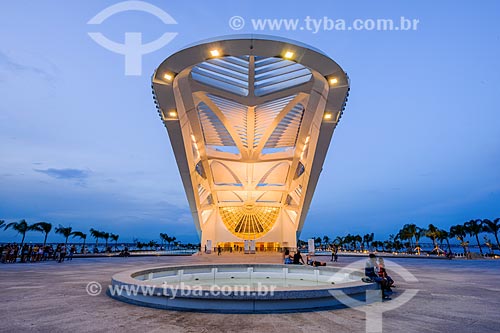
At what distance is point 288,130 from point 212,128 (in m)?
7.39

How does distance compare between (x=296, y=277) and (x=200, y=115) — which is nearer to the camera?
(x=296, y=277)

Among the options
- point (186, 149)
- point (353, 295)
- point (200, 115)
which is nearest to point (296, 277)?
point (353, 295)

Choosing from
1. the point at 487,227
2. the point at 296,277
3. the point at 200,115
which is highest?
the point at 200,115

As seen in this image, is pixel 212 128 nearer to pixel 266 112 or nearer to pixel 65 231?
pixel 266 112

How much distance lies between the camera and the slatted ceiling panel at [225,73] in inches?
696

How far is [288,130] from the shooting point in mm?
28578

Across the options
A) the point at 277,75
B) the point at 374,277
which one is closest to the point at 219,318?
the point at 374,277

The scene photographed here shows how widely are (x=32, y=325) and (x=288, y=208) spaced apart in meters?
37.9

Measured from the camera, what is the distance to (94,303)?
5410 millimetres

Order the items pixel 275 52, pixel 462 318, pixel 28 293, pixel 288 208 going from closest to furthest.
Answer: pixel 462 318 < pixel 28 293 < pixel 275 52 < pixel 288 208

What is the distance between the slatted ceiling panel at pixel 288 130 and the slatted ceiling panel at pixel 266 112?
109 cm

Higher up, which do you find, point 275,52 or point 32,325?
point 275,52

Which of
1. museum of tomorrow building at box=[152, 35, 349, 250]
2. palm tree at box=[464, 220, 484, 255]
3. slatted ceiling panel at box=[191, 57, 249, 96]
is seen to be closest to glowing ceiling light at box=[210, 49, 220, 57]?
museum of tomorrow building at box=[152, 35, 349, 250]

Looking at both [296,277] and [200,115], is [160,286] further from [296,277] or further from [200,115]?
[200,115]
